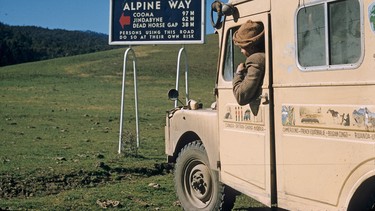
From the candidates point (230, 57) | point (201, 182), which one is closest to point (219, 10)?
point (230, 57)

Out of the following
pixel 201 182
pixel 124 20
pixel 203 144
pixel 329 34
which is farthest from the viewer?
pixel 124 20

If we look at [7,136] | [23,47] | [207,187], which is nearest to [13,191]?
[207,187]

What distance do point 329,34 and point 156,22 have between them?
8.15m

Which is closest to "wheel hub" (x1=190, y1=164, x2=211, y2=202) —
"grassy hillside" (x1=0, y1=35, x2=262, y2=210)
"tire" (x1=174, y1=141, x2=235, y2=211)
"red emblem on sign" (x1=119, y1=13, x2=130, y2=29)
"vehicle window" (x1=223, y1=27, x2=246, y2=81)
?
"tire" (x1=174, y1=141, x2=235, y2=211)

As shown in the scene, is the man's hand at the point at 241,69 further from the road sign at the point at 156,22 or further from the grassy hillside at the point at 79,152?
the road sign at the point at 156,22

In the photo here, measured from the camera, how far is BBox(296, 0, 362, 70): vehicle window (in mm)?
4531

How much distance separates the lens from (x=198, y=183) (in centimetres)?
701

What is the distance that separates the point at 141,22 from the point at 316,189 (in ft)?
27.2

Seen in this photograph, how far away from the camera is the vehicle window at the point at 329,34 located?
453 centimetres

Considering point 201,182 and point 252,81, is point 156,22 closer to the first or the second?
point 201,182

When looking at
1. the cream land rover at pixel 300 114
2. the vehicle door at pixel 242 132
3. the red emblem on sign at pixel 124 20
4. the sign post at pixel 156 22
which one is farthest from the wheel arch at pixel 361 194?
the red emblem on sign at pixel 124 20

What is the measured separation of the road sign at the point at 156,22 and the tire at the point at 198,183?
5664mm

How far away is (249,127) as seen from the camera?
5742 mm

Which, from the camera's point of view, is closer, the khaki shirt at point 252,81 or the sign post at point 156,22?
the khaki shirt at point 252,81
